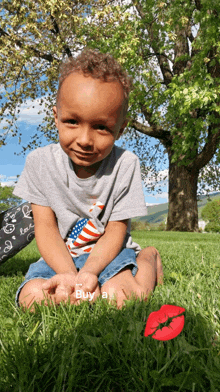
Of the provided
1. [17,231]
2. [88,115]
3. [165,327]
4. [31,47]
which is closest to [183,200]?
[31,47]

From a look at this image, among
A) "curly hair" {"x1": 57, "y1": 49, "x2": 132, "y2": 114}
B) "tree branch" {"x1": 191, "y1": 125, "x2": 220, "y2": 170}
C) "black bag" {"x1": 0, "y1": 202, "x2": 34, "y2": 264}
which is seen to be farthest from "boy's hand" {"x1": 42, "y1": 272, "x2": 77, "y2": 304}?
"tree branch" {"x1": 191, "y1": 125, "x2": 220, "y2": 170}

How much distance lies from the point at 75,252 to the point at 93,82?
122 centimetres

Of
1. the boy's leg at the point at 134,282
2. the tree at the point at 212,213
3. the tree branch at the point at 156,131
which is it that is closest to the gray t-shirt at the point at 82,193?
the boy's leg at the point at 134,282

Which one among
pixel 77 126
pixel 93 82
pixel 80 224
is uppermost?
pixel 93 82

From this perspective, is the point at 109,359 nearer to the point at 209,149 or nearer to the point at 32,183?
the point at 32,183

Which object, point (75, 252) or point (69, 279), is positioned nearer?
point (69, 279)

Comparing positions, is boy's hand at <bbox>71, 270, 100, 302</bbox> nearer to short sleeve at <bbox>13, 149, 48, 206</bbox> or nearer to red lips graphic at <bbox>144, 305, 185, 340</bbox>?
red lips graphic at <bbox>144, 305, 185, 340</bbox>

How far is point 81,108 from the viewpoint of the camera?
2066 mm

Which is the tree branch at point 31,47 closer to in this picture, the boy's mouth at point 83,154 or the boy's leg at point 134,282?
the boy's mouth at point 83,154

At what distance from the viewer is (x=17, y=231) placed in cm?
303

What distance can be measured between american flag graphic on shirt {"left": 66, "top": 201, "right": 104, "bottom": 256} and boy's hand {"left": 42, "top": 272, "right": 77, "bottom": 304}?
524mm

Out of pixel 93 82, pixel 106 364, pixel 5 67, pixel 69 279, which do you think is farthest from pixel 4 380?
pixel 5 67

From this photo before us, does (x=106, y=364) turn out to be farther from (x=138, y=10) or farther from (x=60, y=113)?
(x=138, y=10)

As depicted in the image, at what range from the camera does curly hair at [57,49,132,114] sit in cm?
219
